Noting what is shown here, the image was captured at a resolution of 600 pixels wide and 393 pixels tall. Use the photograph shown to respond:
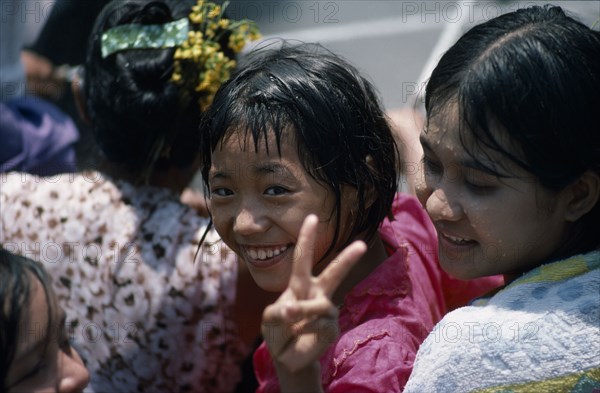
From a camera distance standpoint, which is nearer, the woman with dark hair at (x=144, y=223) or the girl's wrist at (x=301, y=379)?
the girl's wrist at (x=301, y=379)

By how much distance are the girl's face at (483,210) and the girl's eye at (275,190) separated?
317 mm

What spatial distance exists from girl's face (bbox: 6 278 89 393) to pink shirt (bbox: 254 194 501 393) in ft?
1.51

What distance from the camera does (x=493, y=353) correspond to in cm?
177

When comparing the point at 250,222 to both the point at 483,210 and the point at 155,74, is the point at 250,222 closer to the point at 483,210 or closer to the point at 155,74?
the point at 483,210

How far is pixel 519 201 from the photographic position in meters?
1.87

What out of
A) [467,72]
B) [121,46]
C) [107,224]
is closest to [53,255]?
[107,224]

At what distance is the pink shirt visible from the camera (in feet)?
6.52

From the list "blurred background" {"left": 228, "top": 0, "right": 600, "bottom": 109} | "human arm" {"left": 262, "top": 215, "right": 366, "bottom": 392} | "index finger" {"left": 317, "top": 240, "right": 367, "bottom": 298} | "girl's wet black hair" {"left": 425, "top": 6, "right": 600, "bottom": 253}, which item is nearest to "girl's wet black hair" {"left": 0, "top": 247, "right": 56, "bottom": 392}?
"human arm" {"left": 262, "top": 215, "right": 366, "bottom": 392}

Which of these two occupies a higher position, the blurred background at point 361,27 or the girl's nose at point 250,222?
the girl's nose at point 250,222

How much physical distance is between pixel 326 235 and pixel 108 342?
0.95 m

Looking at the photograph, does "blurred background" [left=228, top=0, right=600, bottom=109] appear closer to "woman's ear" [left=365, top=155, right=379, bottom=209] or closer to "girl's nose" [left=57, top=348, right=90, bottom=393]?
"woman's ear" [left=365, top=155, right=379, bottom=209]

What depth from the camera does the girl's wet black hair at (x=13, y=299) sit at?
2.07m

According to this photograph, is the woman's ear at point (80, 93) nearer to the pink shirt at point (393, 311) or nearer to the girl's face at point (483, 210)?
the pink shirt at point (393, 311)

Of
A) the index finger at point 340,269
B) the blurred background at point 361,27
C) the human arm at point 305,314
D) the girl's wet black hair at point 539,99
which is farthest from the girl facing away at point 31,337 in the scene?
the blurred background at point 361,27
